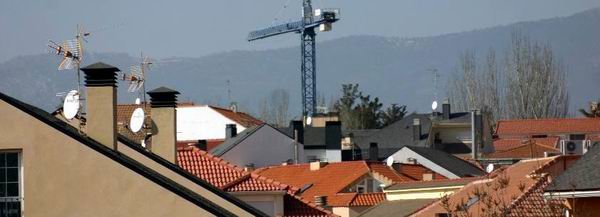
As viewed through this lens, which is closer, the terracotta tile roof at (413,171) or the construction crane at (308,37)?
the terracotta tile roof at (413,171)

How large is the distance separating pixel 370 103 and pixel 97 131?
14739cm

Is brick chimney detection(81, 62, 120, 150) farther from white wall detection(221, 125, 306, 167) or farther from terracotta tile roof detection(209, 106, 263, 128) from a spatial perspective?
terracotta tile roof detection(209, 106, 263, 128)

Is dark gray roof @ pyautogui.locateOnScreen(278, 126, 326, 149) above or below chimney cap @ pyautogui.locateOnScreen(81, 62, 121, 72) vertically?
below

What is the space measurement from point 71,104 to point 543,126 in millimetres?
108861

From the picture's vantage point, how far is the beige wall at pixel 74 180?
908 inches

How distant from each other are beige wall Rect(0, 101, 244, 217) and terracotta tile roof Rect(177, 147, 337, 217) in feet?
72.2

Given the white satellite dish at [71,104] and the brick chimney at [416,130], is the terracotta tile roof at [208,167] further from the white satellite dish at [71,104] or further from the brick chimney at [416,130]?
the brick chimney at [416,130]

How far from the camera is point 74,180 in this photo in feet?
75.9

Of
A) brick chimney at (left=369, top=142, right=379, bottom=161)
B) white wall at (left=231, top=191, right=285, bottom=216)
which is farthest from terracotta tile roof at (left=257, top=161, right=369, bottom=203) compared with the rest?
brick chimney at (left=369, top=142, right=379, bottom=161)

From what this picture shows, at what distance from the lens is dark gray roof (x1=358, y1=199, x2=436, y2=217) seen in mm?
53000

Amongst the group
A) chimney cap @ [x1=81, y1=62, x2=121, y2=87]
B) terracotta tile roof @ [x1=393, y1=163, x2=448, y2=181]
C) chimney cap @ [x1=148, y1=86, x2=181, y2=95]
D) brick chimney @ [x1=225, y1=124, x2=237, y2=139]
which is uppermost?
chimney cap @ [x1=81, y1=62, x2=121, y2=87]

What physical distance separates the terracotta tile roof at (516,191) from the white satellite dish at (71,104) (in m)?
6.15

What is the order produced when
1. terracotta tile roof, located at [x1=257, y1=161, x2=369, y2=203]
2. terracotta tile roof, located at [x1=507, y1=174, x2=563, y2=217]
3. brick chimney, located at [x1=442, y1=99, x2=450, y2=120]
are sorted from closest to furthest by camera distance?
terracotta tile roof, located at [x1=507, y1=174, x2=563, y2=217]
terracotta tile roof, located at [x1=257, y1=161, x2=369, y2=203]
brick chimney, located at [x1=442, y1=99, x2=450, y2=120]

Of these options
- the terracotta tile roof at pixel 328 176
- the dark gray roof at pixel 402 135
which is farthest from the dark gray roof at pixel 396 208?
the dark gray roof at pixel 402 135
